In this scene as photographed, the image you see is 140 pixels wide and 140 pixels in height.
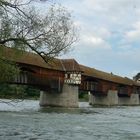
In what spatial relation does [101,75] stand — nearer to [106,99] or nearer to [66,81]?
[106,99]

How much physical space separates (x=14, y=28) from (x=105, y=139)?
7.63 metres

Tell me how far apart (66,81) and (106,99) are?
2147cm

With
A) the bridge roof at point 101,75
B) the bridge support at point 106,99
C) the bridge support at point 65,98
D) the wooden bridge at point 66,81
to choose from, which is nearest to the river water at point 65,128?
the wooden bridge at point 66,81

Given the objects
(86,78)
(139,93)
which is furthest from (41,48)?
(139,93)

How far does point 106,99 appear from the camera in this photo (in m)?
77.4

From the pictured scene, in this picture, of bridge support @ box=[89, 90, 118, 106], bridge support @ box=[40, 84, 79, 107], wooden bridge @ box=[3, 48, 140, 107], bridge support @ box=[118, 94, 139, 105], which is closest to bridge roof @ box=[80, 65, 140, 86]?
wooden bridge @ box=[3, 48, 140, 107]

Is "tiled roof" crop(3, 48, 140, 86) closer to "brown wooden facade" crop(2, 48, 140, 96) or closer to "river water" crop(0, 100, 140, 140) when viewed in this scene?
"brown wooden facade" crop(2, 48, 140, 96)

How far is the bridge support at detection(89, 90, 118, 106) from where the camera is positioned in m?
76.7

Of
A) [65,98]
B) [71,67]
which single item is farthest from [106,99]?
[65,98]

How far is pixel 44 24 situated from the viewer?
44.2 ft

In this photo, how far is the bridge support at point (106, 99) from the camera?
76688mm

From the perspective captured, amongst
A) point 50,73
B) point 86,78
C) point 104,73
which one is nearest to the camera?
point 50,73

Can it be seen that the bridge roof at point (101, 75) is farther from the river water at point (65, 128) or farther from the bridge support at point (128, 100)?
the river water at point (65, 128)

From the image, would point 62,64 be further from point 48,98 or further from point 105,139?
point 105,139
